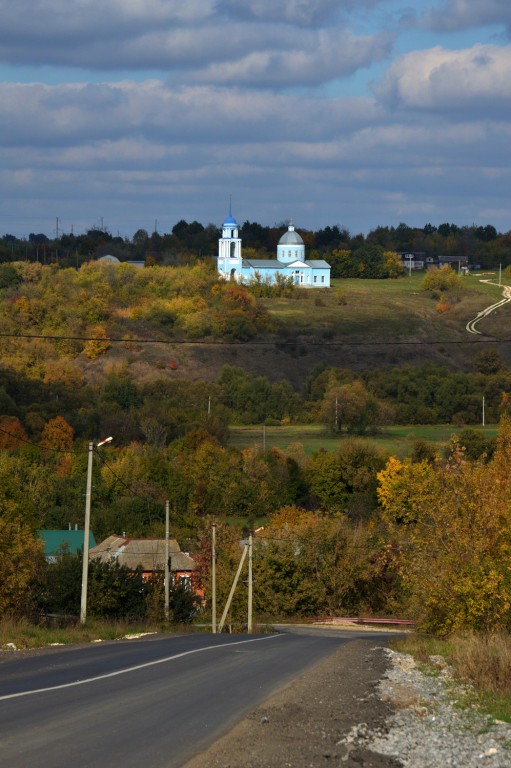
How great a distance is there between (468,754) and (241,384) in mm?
118309

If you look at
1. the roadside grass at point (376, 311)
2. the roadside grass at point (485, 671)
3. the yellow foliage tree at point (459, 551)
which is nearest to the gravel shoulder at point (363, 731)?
the roadside grass at point (485, 671)

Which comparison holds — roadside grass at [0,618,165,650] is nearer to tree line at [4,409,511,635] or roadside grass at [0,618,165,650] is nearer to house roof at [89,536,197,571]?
tree line at [4,409,511,635]

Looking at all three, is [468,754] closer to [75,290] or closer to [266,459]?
[266,459]

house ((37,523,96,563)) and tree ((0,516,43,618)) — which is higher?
tree ((0,516,43,618))

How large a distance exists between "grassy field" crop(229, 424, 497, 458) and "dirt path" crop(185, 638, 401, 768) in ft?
257

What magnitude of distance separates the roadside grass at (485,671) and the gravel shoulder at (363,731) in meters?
0.24

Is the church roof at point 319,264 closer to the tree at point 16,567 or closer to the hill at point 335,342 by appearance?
the hill at point 335,342

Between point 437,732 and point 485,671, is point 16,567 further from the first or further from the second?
point 437,732

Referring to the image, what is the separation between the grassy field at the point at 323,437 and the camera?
97.8 metres

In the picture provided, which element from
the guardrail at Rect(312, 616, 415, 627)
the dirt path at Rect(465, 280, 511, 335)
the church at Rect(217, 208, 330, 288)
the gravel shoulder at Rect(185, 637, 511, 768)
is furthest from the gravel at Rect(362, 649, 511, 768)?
the church at Rect(217, 208, 330, 288)

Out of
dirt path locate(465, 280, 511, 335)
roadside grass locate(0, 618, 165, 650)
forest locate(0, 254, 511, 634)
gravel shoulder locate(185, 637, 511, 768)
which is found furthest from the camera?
dirt path locate(465, 280, 511, 335)

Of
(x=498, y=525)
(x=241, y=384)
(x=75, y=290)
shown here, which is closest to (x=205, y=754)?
(x=498, y=525)

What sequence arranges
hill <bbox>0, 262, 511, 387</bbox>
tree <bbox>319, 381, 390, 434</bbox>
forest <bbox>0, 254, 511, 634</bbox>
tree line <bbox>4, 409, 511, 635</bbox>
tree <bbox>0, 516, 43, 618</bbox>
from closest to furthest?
tree line <bbox>4, 409, 511, 635</bbox> < forest <bbox>0, 254, 511, 634</bbox> < tree <bbox>0, 516, 43, 618</bbox> < tree <bbox>319, 381, 390, 434</bbox> < hill <bbox>0, 262, 511, 387</bbox>

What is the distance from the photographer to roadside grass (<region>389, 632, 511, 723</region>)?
12.6 m
